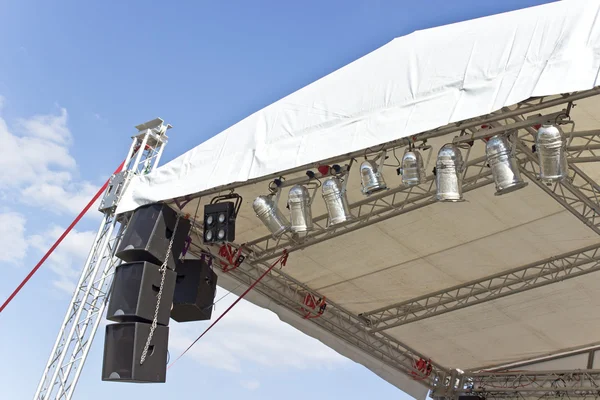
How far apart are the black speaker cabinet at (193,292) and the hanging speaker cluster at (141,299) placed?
38 centimetres

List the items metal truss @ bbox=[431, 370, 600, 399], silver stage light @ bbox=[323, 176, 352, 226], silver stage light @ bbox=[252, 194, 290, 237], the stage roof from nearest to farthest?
the stage roof, silver stage light @ bbox=[323, 176, 352, 226], silver stage light @ bbox=[252, 194, 290, 237], metal truss @ bbox=[431, 370, 600, 399]

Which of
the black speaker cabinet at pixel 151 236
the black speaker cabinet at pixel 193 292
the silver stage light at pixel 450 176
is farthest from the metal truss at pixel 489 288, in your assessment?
the black speaker cabinet at pixel 151 236

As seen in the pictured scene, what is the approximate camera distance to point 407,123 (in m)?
4.26

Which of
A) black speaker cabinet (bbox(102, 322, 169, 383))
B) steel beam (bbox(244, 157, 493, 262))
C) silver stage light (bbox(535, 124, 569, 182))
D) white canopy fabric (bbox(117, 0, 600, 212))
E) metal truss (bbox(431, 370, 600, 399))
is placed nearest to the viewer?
white canopy fabric (bbox(117, 0, 600, 212))

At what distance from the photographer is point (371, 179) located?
191 inches

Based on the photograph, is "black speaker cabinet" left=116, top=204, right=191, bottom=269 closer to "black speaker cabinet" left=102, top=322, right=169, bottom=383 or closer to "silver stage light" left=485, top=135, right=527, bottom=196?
"black speaker cabinet" left=102, top=322, right=169, bottom=383

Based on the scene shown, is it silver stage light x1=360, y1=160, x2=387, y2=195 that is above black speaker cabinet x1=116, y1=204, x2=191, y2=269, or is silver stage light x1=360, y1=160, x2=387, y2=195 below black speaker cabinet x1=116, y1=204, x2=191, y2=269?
above

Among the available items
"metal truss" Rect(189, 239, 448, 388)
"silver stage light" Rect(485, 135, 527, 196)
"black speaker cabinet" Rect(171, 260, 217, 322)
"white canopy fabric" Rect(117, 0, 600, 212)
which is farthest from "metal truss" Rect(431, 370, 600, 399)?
"white canopy fabric" Rect(117, 0, 600, 212)

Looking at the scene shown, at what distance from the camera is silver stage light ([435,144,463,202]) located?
15.1 feet

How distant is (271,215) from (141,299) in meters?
1.18

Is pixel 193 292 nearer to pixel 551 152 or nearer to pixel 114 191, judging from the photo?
pixel 114 191

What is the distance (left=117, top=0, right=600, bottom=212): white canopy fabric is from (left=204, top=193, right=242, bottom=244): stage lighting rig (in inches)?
16.0

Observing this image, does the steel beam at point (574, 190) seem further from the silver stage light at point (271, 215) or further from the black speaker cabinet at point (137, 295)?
the black speaker cabinet at point (137, 295)

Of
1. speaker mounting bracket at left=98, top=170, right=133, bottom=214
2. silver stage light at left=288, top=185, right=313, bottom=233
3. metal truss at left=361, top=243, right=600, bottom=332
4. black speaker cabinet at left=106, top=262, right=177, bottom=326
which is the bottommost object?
black speaker cabinet at left=106, top=262, right=177, bottom=326
